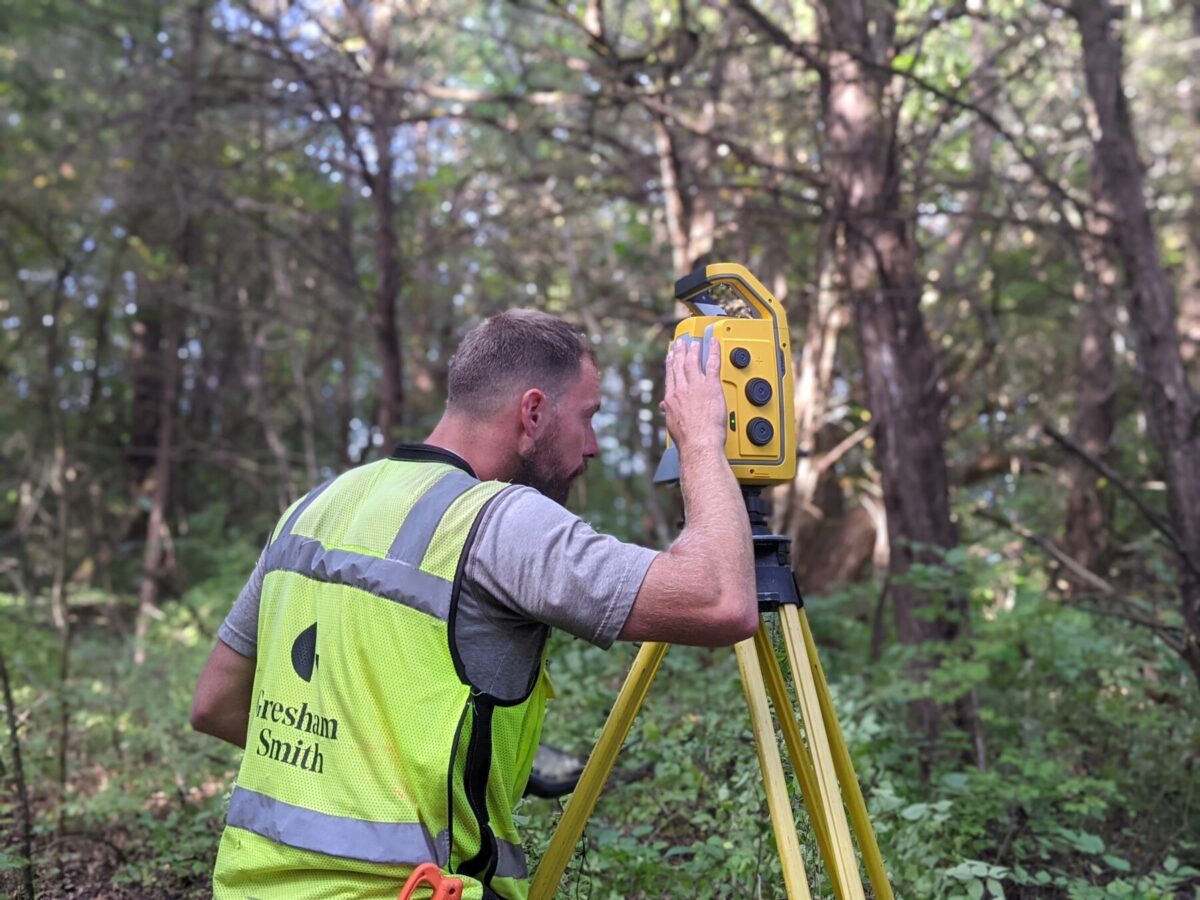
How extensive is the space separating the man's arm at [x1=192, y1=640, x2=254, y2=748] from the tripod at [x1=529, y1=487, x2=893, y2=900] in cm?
75

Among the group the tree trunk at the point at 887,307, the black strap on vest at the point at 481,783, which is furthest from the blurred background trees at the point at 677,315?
the black strap on vest at the point at 481,783

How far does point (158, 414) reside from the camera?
45.4 feet

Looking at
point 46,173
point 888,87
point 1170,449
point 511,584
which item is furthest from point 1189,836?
point 46,173

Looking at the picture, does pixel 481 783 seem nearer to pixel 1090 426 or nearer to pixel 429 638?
pixel 429 638

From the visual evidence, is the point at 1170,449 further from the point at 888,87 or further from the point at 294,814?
the point at 294,814

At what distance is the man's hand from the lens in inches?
73.9

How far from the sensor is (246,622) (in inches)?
81.7

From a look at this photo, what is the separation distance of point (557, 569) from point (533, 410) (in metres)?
0.43

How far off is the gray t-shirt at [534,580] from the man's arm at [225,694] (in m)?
0.69

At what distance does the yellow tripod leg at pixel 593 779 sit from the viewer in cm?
207

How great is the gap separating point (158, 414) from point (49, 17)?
5.72 meters

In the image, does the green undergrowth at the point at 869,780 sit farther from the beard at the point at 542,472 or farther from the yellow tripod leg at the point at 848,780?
the beard at the point at 542,472

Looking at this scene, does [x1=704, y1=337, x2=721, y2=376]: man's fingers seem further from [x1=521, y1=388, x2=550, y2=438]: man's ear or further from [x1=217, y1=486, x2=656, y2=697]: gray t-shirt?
[x1=217, y1=486, x2=656, y2=697]: gray t-shirt

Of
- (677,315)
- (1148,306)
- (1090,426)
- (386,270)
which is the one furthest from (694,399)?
(1090,426)
